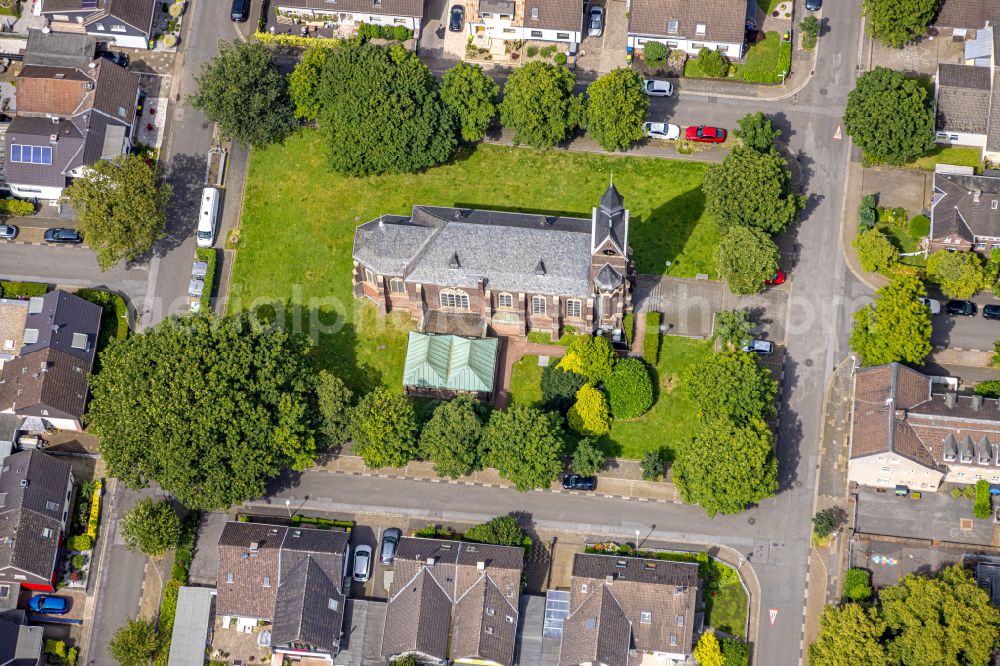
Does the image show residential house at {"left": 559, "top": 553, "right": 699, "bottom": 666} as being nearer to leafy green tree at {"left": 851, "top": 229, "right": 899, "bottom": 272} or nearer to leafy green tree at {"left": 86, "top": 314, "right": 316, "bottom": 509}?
leafy green tree at {"left": 86, "top": 314, "right": 316, "bottom": 509}

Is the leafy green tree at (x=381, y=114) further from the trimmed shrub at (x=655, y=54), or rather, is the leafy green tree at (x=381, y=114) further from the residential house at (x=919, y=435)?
the residential house at (x=919, y=435)

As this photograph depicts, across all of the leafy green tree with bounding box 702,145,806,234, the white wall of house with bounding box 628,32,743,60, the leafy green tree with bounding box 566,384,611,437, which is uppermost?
the white wall of house with bounding box 628,32,743,60

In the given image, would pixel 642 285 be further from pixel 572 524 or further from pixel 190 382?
pixel 190 382

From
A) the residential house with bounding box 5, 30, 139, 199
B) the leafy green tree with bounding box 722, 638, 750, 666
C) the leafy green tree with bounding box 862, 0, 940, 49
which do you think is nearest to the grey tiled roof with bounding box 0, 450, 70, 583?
the residential house with bounding box 5, 30, 139, 199

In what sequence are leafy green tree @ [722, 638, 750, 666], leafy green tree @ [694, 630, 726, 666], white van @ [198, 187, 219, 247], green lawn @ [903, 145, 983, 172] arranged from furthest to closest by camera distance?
white van @ [198, 187, 219, 247]
green lawn @ [903, 145, 983, 172]
leafy green tree @ [722, 638, 750, 666]
leafy green tree @ [694, 630, 726, 666]

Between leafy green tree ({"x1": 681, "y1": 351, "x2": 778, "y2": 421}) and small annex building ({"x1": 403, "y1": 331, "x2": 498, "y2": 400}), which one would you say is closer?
leafy green tree ({"x1": 681, "y1": 351, "x2": 778, "y2": 421})

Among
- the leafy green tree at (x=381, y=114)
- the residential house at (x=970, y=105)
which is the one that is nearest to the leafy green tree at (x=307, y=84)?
the leafy green tree at (x=381, y=114)

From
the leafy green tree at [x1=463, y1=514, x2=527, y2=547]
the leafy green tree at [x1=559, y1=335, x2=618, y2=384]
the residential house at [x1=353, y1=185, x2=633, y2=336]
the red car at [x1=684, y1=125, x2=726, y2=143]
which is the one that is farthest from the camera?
the red car at [x1=684, y1=125, x2=726, y2=143]
